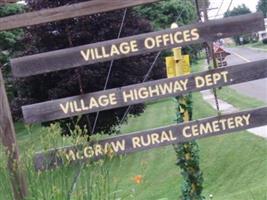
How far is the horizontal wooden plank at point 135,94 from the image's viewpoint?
16.8ft

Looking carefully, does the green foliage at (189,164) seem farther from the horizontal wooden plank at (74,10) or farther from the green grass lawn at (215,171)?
the horizontal wooden plank at (74,10)

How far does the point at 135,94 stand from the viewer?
512 cm

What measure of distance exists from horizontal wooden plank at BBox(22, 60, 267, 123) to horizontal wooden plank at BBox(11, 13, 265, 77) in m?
0.28

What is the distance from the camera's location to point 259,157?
11.2 meters

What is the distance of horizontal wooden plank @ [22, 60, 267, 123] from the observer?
5117 mm

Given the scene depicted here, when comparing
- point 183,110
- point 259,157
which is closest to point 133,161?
point 259,157

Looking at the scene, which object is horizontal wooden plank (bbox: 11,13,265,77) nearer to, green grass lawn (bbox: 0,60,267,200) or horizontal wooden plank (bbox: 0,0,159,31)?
horizontal wooden plank (bbox: 0,0,159,31)

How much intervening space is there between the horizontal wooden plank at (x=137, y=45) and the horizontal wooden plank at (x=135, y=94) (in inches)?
11.2

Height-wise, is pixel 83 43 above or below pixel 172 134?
below

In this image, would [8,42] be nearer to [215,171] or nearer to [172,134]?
[215,171]

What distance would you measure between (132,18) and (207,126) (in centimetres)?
1084

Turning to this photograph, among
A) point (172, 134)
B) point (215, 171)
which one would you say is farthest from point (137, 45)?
point (215, 171)

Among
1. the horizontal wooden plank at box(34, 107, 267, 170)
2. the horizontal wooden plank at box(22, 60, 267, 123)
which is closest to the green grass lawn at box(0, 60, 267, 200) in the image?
the horizontal wooden plank at box(34, 107, 267, 170)

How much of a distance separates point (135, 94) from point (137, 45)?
16.2 inches
